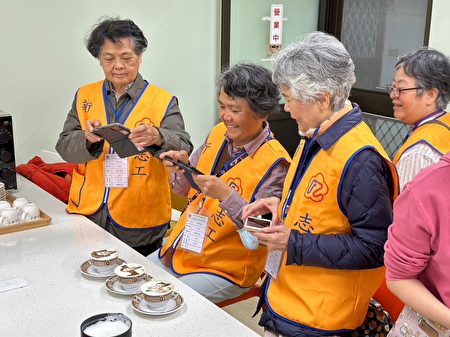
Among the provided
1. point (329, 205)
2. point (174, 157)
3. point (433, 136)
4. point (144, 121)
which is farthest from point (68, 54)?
point (329, 205)

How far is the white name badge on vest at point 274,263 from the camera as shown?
1680mm

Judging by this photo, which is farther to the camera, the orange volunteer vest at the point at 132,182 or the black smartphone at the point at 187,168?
the orange volunteer vest at the point at 132,182

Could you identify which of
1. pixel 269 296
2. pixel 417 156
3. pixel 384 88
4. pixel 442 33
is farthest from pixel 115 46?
pixel 384 88

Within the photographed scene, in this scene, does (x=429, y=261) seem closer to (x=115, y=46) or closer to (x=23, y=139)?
(x=115, y=46)

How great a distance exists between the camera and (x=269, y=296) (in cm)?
171

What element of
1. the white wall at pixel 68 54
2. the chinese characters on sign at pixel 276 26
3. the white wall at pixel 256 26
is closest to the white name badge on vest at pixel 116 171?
the white wall at pixel 68 54

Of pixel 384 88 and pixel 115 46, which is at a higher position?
pixel 115 46

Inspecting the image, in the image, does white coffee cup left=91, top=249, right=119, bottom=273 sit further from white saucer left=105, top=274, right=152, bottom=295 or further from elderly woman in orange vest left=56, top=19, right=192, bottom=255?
elderly woman in orange vest left=56, top=19, right=192, bottom=255

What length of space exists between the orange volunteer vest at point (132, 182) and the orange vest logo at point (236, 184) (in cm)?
43

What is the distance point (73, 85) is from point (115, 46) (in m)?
1.30

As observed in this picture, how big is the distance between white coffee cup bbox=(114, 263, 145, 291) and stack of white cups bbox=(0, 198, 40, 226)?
655mm

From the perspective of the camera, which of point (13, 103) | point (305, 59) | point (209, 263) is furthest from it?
point (13, 103)

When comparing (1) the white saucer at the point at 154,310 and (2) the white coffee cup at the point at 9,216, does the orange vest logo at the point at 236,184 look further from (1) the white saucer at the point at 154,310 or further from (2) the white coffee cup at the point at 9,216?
(2) the white coffee cup at the point at 9,216

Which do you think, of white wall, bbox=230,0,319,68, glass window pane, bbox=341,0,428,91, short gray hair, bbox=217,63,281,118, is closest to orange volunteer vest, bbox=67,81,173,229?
short gray hair, bbox=217,63,281,118
